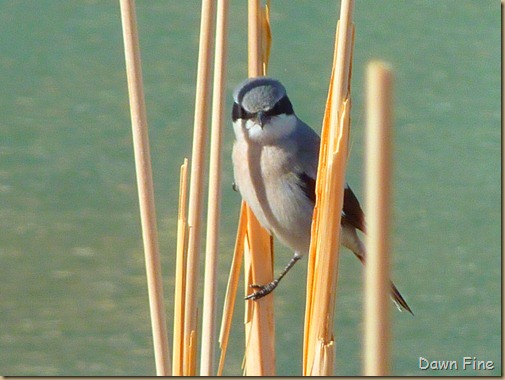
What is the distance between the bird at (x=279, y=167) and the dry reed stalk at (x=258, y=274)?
392 mm

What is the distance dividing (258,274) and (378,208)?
0.88 m

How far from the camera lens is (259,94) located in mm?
1825

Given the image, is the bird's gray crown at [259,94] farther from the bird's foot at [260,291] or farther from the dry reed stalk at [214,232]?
the dry reed stalk at [214,232]

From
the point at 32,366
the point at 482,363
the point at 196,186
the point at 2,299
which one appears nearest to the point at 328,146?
the point at 196,186

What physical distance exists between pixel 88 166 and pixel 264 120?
5.60ft

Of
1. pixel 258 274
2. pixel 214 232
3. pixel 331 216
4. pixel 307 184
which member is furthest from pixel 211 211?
pixel 307 184

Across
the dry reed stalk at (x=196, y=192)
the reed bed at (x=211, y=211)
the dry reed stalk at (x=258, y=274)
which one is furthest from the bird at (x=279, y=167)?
the dry reed stalk at (x=196, y=192)

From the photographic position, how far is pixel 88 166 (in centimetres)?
346

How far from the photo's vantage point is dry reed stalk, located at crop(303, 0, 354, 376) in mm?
1003

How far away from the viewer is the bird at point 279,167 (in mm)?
1888

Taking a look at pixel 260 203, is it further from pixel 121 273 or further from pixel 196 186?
pixel 121 273

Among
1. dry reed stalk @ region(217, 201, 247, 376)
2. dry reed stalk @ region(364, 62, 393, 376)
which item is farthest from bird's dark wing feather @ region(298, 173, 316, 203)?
dry reed stalk @ region(364, 62, 393, 376)

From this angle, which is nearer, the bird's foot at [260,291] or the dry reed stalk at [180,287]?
the dry reed stalk at [180,287]

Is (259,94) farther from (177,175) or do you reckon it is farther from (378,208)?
(177,175)
